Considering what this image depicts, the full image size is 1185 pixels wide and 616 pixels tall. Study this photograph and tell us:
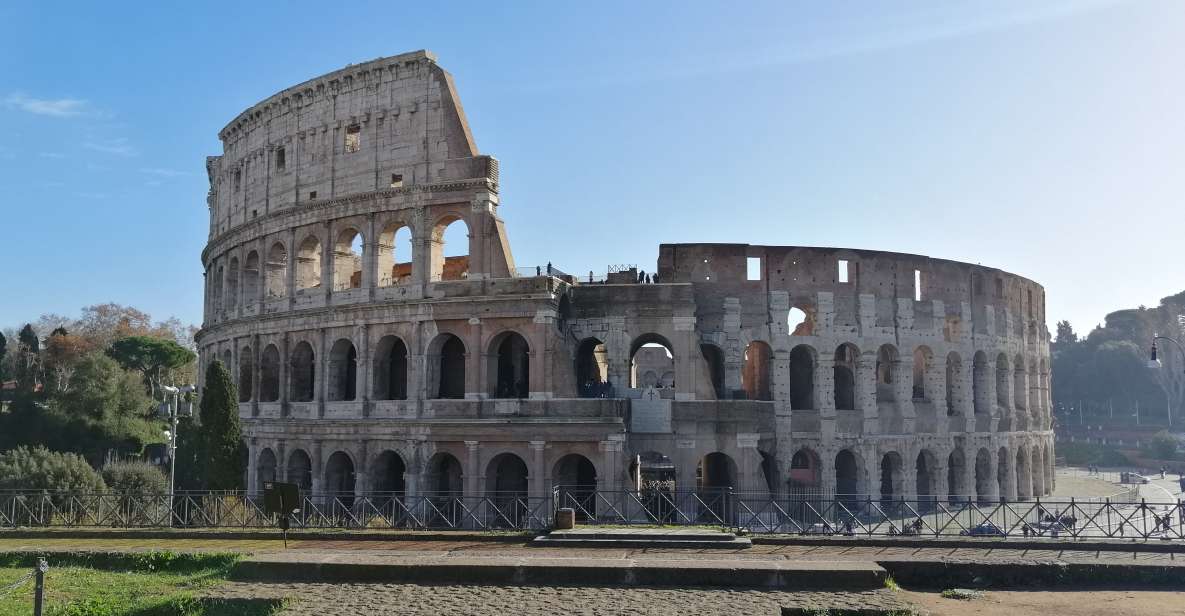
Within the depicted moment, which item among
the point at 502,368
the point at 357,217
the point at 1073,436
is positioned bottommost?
the point at 1073,436

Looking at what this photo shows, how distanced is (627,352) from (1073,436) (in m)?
69.1

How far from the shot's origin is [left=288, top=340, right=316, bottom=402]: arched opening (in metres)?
34.3

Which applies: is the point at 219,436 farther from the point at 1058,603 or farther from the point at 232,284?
the point at 1058,603

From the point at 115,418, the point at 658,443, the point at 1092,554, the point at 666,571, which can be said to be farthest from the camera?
the point at 115,418

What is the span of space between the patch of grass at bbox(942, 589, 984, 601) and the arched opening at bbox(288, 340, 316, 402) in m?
25.5

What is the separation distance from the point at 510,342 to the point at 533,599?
19.3m

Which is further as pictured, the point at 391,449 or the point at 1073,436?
the point at 1073,436

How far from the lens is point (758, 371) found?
36375mm

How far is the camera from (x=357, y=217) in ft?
108

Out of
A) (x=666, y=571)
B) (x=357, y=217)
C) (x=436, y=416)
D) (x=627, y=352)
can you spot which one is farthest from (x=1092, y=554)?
(x=357, y=217)

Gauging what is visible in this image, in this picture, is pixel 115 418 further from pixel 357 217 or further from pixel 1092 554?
pixel 1092 554

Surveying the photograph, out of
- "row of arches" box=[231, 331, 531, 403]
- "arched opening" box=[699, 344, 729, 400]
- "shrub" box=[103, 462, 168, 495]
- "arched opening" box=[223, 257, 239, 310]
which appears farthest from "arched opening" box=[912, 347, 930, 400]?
"shrub" box=[103, 462, 168, 495]

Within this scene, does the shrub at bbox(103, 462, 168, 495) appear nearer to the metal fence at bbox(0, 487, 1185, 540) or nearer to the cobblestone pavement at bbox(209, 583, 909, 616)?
the metal fence at bbox(0, 487, 1185, 540)

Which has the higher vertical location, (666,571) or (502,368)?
(502,368)
